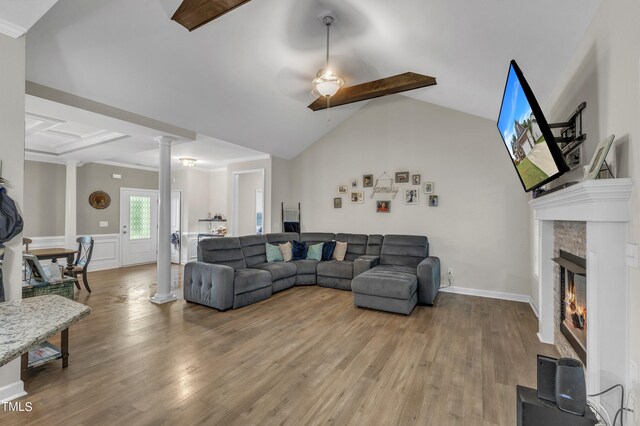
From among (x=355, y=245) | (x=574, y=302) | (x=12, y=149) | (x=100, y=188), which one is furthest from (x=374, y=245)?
(x=100, y=188)

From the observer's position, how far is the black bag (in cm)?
195

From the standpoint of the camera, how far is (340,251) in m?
5.45

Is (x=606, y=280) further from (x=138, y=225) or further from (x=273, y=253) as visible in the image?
(x=138, y=225)

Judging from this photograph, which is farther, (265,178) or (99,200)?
(99,200)

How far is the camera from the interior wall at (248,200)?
27.3 ft

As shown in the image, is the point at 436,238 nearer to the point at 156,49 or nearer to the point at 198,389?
the point at 198,389

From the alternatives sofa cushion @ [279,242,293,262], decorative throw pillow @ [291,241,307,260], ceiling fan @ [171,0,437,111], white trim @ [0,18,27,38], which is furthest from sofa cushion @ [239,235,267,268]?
white trim @ [0,18,27,38]

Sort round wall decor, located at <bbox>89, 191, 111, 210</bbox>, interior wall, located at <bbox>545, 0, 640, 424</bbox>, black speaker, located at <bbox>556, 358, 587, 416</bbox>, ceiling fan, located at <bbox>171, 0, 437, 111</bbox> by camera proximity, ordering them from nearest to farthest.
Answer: black speaker, located at <bbox>556, 358, 587, 416</bbox> < interior wall, located at <bbox>545, 0, 640, 424</bbox> < ceiling fan, located at <bbox>171, 0, 437, 111</bbox> < round wall decor, located at <bbox>89, 191, 111, 210</bbox>

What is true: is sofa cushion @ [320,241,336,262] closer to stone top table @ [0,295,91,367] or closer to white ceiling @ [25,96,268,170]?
white ceiling @ [25,96,268,170]

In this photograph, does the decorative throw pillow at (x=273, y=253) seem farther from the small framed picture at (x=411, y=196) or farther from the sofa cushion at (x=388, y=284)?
the small framed picture at (x=411, y=196)

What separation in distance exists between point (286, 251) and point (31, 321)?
420cm

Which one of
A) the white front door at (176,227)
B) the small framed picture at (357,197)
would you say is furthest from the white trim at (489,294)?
the white front door at (176,227)

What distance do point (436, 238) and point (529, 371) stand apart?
2758 millimetres

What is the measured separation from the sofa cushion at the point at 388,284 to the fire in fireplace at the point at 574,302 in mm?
1519
